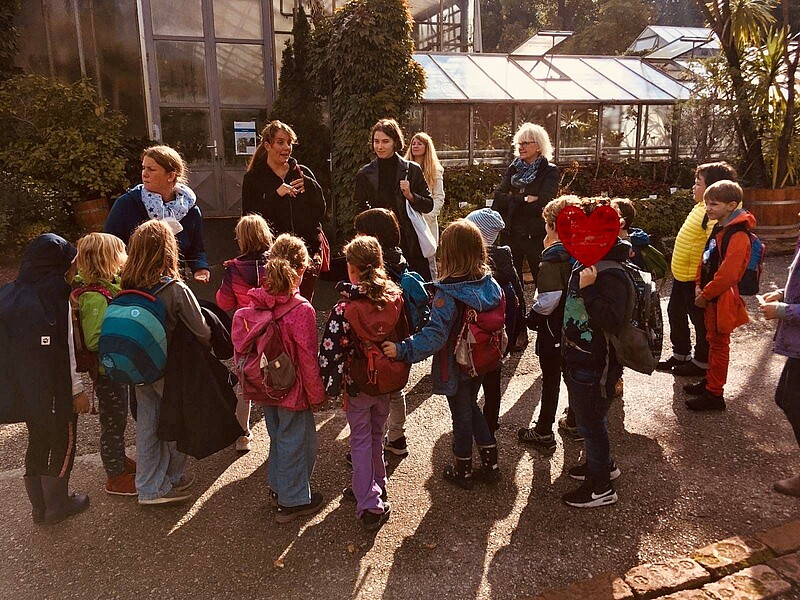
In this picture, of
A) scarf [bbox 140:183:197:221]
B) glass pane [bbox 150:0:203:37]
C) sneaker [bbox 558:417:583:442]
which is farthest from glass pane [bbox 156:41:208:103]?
sneaker [bbox 558:417:583:442]

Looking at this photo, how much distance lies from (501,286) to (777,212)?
853cm

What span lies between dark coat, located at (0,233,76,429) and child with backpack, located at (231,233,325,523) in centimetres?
89

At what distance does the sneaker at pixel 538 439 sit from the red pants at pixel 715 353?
1.35m

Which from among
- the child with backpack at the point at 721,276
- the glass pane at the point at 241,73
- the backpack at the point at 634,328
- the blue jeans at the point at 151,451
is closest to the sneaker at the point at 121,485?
the blue jeans at the point at 151,451

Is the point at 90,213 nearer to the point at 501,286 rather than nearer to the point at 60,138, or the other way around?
the point at 60,138

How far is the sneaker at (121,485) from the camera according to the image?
11.6 ft

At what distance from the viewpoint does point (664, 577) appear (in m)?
2.85

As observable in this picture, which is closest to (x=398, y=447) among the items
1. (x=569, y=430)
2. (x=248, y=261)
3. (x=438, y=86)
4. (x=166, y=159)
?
(x=569, y=430)

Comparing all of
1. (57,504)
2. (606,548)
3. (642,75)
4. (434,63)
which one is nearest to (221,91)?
(434,63)

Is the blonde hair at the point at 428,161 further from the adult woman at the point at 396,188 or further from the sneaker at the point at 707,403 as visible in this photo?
the sneaker at the point at 707,403

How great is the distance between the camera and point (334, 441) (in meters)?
4.19

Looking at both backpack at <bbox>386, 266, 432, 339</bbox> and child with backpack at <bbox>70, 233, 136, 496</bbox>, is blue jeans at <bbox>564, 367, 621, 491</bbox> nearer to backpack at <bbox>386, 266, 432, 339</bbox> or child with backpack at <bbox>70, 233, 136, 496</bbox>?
backpack at <bbox>386, 266, 432, 339</bbox>

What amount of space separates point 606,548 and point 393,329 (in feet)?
4.90

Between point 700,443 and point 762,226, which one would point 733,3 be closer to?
point 762,226
